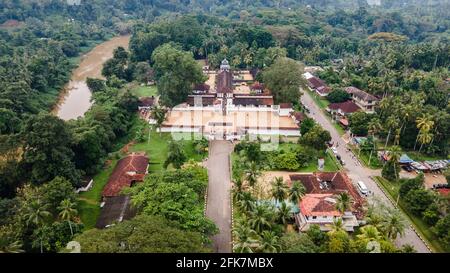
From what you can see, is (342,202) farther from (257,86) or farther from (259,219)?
(257,86)

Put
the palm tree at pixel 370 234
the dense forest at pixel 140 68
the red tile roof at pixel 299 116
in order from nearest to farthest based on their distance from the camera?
the palm tree at pixel 370 234 → the dense forest at pixel 140 68 → the red tile roof at pixel 299 116

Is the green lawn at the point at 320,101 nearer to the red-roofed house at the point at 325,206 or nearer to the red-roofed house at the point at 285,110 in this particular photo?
the red-roofed house at the point at 285,110

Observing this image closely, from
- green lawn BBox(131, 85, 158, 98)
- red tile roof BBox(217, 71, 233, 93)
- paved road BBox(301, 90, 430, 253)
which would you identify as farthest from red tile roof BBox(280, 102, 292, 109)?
green lawn BBox(131, 85, 158, 98)

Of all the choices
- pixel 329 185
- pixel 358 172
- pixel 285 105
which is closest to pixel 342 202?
pixel 329 185

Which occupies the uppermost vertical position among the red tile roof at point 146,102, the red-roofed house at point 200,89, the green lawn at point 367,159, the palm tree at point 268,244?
the palm tree at point 268,244

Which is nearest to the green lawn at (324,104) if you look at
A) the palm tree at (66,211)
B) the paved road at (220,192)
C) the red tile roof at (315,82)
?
the red tile roof at (315,82)

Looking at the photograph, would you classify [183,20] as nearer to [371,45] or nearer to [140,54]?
[140,54]
